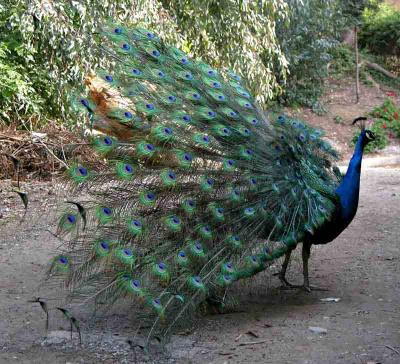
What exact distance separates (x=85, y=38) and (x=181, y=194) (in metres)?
4.52

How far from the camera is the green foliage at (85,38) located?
866cm

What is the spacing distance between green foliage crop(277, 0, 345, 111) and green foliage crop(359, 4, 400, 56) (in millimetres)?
4012

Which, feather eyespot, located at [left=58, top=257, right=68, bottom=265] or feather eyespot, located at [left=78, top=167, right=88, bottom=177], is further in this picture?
feather eyespot, located at [left=78, top=167, right=88, bottom=177]

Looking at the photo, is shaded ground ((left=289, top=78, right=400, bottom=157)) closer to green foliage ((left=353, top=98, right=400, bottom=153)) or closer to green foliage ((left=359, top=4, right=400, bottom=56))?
green foliage ((left=353, top=98, right=400, bottom=153))

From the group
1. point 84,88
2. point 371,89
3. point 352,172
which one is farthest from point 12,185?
point 371,89

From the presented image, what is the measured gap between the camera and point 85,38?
28.9 feet

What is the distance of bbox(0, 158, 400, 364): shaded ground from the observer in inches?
173

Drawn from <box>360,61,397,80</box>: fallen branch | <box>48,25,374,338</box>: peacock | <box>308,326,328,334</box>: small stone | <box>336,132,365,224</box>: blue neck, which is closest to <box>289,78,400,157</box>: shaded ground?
<box>360,61,397,80</box>: fallen branch

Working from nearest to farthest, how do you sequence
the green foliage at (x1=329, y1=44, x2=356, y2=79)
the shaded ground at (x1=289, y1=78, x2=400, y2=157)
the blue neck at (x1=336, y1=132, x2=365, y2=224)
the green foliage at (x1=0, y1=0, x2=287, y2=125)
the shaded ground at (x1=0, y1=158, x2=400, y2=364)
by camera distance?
the shaded ground at (x1=0, y1=158, x2=400, y2=364) → the blue neck at (x1=336, y1=132, x2=365, y2=224) → the green foliage at (x1=0, y1=0, x2=287, y2=125) → the shaded ground at (x1=289, y1=78, x2=400, y2=157) → the green foliage at (x1=329, y1=44, x2=356, y2=79)

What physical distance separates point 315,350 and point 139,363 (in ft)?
3.54

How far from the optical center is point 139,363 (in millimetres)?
4309

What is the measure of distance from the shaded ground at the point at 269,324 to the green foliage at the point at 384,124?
955 centimetres

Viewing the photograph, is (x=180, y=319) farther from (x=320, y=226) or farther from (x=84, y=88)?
(x=84, y=88)

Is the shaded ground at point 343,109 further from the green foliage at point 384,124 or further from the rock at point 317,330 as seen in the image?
the rock at point 317,330
